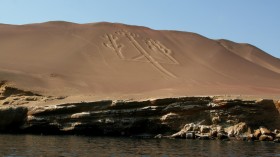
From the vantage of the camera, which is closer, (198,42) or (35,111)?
(35,111)

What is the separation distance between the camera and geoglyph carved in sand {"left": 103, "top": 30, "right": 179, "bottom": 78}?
199 ft

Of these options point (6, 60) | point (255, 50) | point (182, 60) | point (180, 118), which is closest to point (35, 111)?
point (180, 118)

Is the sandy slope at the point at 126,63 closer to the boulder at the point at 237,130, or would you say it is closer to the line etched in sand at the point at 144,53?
the line etched in sand at the point at 144,53

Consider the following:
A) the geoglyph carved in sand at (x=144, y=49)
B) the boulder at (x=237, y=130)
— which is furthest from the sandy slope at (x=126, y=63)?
the boulder at (x=237, y=130)

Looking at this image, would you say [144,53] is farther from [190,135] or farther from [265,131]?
[265,131]

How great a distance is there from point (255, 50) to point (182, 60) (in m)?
23.7

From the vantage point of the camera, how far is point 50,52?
62.5 metres

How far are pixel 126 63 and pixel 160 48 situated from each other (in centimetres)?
957

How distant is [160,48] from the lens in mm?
68000

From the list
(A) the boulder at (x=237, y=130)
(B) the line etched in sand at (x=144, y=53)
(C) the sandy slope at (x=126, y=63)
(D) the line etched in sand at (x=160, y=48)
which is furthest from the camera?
(D) the line etched in sand at (x=160, y=48)

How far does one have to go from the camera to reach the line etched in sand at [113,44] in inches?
2520

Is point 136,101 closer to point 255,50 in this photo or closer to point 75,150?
point 75,150

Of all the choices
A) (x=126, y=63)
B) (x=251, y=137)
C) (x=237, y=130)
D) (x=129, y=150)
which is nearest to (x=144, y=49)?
(x=126, y=63)

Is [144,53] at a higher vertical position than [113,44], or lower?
lower
